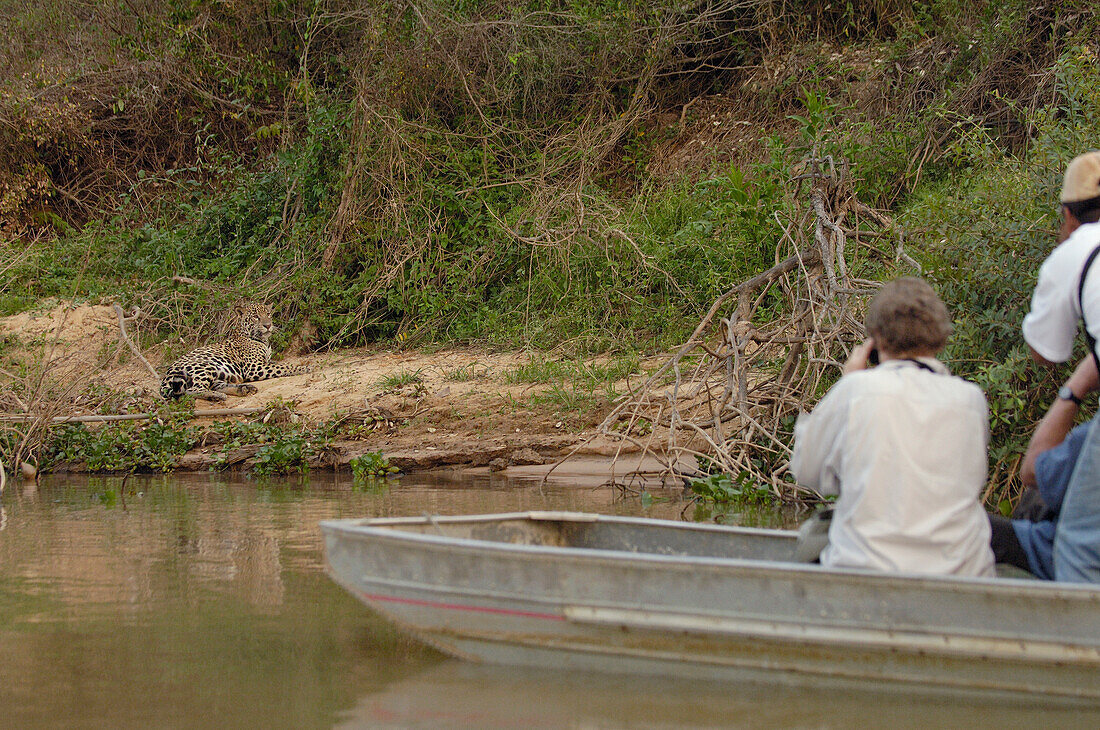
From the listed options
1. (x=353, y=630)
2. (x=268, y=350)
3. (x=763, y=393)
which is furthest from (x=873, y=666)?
(x=268, y=350)

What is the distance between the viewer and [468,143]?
43.8 feet

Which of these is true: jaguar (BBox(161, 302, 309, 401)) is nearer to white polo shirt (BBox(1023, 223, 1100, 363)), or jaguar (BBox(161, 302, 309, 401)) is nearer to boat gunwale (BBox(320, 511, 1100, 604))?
boat gunwale (BBox(320, 511, 1100, 604))

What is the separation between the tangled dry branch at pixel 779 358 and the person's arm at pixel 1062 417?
10.4 feet

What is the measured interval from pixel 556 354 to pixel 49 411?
474 cm

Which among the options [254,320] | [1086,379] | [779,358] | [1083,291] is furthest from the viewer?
[254,320]

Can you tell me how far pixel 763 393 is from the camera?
757 centimetres

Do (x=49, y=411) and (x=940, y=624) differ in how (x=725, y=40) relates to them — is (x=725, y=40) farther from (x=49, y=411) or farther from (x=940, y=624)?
(x=940, y=624)

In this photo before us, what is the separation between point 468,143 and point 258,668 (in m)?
10.2

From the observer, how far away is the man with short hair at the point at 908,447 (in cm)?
325

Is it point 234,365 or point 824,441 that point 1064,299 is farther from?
point 234,365

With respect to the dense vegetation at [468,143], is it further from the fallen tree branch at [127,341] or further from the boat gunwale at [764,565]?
the boat gunwale at [764,565]

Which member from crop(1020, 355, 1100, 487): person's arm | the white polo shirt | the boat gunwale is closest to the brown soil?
the boat gunwale

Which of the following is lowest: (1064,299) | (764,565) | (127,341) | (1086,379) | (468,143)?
(764,565)

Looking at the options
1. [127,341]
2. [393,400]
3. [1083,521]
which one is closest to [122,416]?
[127,341]
